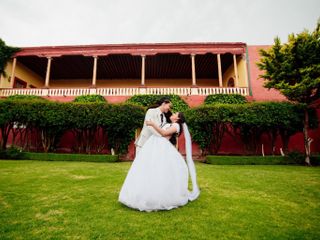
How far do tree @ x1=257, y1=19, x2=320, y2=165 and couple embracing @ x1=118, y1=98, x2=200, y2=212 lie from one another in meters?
8.30

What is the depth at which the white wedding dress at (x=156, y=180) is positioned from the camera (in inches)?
115

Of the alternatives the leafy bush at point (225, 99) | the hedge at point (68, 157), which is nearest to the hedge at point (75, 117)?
the hedge at point (68, 157)

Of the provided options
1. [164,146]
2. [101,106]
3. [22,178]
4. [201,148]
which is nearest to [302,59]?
[201,148]

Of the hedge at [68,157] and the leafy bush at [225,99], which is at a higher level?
the leafy bush at [225,99]

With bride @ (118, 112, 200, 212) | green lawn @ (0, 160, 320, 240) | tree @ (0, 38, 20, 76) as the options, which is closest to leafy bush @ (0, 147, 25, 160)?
green lawn @ (0, 160, 320, 240)

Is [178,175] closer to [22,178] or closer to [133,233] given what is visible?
[133,233]

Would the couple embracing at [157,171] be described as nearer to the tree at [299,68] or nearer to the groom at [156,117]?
the groom at [156,117]

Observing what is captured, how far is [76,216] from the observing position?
2703mm

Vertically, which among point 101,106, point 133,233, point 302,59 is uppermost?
point 302,59

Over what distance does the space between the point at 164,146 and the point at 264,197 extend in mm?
2367

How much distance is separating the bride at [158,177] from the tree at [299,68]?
8.38 meters

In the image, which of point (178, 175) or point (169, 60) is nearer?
point (178, 175)

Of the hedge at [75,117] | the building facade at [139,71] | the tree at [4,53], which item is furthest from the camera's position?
the tree at [4,53]

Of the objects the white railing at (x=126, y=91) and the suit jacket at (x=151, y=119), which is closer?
the suit jacket at (x=151, y=119)
